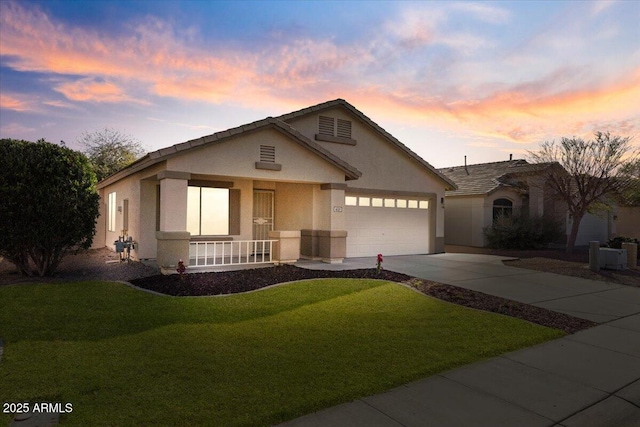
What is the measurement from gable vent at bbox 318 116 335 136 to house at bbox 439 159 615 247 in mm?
9719

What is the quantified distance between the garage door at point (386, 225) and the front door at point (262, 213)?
301cm

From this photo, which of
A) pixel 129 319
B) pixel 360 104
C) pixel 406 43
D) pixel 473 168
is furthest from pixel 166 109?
pixel 473 168

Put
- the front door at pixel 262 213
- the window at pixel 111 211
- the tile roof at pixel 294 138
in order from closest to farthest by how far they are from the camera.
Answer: the tile roof at pixel 294 138
the front door at pixel 262 213
the window at pixel 111 211

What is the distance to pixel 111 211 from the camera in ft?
64.2

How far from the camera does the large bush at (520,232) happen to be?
21.5 m

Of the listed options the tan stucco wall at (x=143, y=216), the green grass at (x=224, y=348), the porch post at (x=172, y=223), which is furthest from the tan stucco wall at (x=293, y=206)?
the green grass at (x=224, y=348)

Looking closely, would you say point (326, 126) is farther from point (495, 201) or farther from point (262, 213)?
point (495, 201)

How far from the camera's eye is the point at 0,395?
434cm

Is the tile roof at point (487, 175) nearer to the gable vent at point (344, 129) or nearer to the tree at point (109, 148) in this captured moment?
the gable vent at point (344, 129)

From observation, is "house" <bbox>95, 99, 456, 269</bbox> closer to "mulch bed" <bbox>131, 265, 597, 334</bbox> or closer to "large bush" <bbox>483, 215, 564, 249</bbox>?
"mulch bed" <bbox>131, 265, 597, 334</bbox>

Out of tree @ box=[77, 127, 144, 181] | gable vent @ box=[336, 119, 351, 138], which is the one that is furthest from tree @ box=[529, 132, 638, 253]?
tree @ box=[77, 127, 144, 181]

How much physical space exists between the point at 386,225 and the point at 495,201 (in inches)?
351

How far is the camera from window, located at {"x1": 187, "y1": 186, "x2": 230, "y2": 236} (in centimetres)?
1443

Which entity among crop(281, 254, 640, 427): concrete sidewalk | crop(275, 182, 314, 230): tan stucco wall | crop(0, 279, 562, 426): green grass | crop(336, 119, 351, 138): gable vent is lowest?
crop(281, 254, 640, 427): concrete sidewalk
